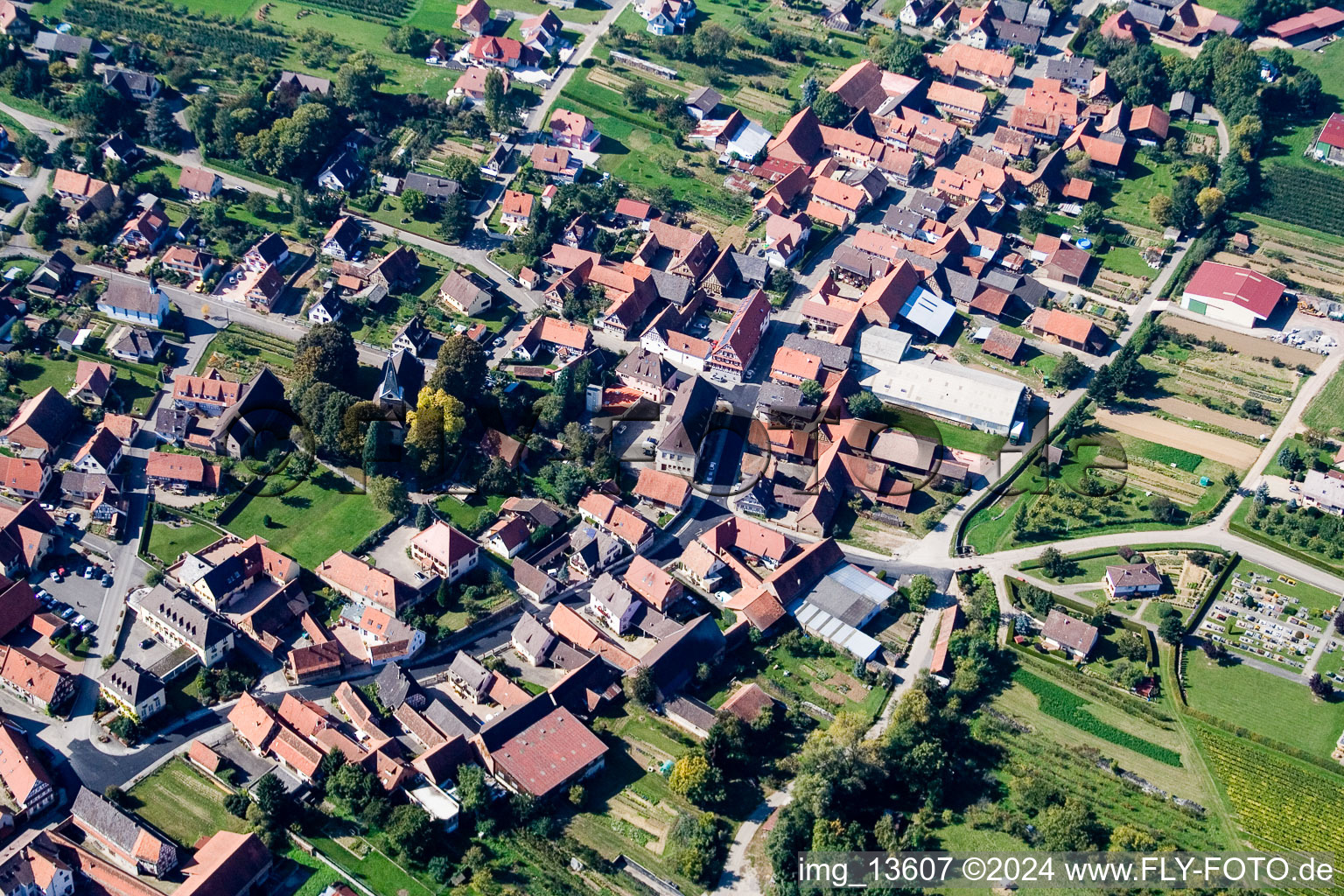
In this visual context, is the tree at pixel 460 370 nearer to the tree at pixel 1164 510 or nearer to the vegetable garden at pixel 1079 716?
the vegetable garden at pixel 1079 716

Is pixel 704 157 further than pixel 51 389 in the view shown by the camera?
Yes

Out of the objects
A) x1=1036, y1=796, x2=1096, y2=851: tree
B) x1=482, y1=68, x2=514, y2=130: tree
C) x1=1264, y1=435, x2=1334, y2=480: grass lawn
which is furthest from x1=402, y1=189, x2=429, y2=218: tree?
x1=1036, y1=796, x2=1096, y2=851: tree

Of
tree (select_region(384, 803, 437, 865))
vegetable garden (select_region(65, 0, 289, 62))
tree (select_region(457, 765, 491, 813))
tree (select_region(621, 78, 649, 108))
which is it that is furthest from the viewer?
vegetable garden (select_region(65, 0, 289, 62))

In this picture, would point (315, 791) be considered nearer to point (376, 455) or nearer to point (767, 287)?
point (376, 455)

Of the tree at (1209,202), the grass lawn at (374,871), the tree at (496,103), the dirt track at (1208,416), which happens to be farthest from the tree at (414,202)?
the tree at (1209,202)

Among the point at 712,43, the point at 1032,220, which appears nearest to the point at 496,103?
the point at 712,43

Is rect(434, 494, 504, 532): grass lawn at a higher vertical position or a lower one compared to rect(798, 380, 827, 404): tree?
lower

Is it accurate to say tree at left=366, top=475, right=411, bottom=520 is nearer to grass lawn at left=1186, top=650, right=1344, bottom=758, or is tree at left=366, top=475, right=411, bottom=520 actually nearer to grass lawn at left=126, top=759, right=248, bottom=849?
grass lawn at left=126, top=759, right=248, bottom=849

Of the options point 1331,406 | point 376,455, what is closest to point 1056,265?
point 1331,406
